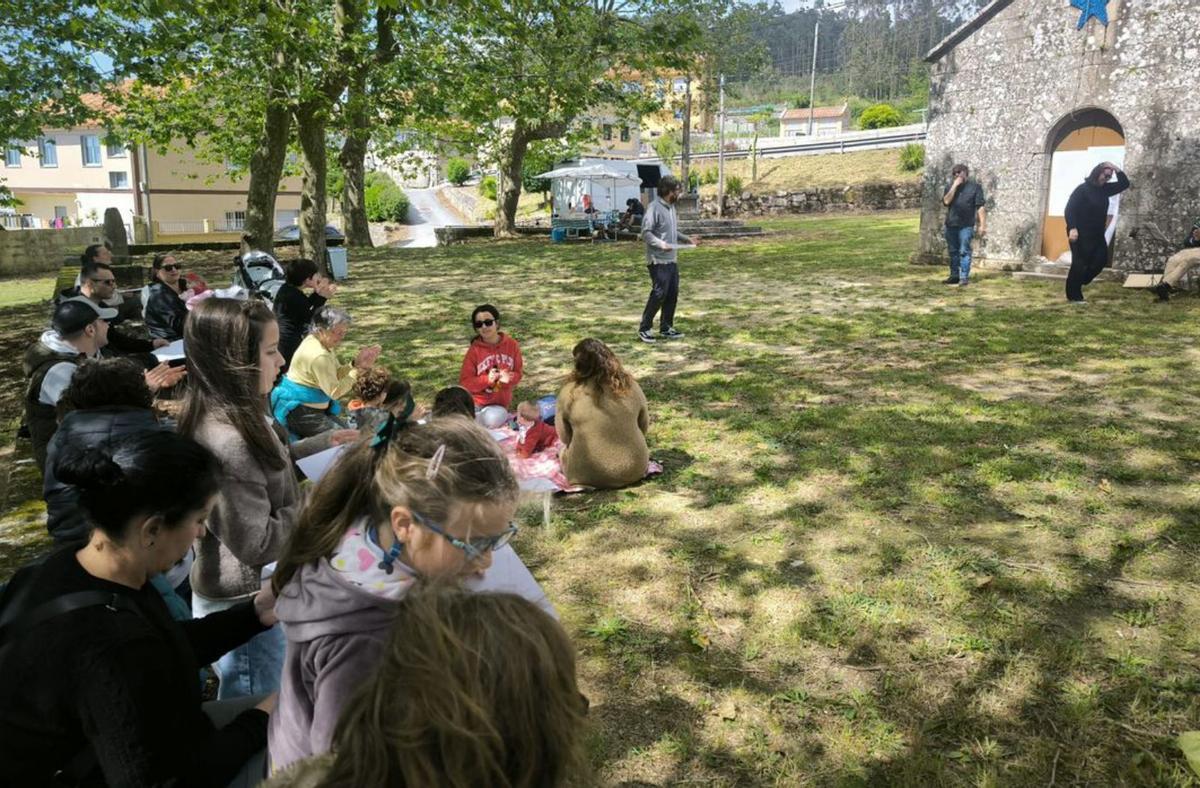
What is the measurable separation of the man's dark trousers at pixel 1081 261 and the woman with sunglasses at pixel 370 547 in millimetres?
11285

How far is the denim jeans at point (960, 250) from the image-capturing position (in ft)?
40.9

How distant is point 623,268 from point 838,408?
1076cm

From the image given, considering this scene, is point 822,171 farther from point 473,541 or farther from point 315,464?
point 473,541

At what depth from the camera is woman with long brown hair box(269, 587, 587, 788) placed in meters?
1.17

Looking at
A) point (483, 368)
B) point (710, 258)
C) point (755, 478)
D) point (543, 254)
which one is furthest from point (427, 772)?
point (543, 254)

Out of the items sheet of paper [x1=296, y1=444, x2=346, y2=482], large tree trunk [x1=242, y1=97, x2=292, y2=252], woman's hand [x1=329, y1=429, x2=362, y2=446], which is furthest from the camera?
large tree trunk [x1=242, y1=97, x2=292, y2=252]

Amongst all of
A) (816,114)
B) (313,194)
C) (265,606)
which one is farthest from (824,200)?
(816,114)

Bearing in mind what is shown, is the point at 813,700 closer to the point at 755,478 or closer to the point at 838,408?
the point at 755,478

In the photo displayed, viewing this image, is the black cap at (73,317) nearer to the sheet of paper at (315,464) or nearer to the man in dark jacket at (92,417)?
the man in dark jacket at (92,417)

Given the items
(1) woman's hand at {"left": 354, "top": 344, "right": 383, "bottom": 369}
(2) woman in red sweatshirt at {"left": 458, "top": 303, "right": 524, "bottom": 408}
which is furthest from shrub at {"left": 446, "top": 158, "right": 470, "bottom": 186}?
(1) woman's hand at {"left": 354, "top": 344, "right": 383, "bottom": 369}

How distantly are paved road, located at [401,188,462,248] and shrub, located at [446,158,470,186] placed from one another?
6.85ft

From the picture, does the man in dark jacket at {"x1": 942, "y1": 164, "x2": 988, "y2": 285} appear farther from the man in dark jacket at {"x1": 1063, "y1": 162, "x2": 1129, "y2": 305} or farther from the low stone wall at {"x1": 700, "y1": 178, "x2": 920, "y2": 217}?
the low stone wall at {"x1": 700, "y1": 178, "x2": 920, "y2": 217}

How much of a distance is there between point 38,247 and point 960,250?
25.1m

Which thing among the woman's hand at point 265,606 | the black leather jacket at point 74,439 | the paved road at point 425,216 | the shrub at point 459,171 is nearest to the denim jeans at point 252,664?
the woman's hand at point 265,606
